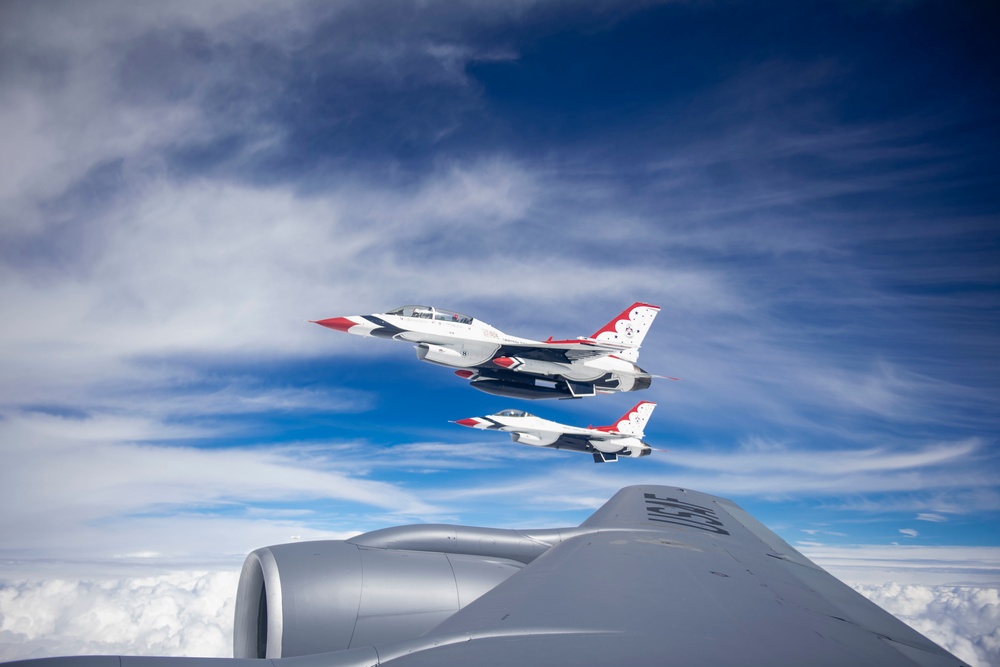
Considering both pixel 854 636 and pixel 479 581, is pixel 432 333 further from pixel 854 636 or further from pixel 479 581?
pixel 854 636

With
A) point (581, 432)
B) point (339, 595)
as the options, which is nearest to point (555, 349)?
point (581, 432)

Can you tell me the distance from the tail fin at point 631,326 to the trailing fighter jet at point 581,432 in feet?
21.0

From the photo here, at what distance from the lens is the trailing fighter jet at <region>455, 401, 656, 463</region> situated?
1273 inches

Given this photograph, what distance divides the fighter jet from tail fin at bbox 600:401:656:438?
10879 mm

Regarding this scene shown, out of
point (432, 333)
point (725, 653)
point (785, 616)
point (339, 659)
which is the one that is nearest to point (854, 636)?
point (785, 616)

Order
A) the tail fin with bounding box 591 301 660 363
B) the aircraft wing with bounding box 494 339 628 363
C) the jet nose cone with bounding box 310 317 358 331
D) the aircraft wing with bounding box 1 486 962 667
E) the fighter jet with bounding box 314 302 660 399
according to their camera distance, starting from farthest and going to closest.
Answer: the tail fin with bounding box 591 301 660 363 → the aircraft wing with bounding box 494 339 628 363 → the fighter jet with bounding box 314 302 660 399 → the jet nose cone with bounding box 310 317 358 331 → the aircraft wing with bounding box 1 486 962 667

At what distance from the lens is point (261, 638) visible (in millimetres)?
5238

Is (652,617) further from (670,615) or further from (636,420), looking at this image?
(636,420)

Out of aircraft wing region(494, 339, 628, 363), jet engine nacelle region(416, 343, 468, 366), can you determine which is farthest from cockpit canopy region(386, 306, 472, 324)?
aircraft wing region(494, 339, 628, 363)

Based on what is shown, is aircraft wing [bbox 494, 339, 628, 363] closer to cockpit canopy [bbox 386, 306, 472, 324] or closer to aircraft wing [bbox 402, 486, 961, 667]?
cockpit canopy [bbox 386, 306, 472, 324]

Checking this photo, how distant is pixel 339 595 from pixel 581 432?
1211 inches

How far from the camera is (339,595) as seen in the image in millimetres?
4762

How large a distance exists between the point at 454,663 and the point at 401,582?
377 cm

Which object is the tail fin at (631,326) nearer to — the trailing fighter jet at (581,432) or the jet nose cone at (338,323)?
the trailing fighter jet at (581,432)
